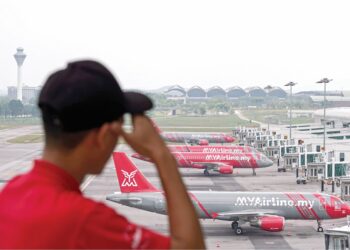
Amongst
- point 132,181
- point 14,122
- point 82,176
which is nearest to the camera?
point 82,176

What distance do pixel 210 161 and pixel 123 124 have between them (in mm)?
69568

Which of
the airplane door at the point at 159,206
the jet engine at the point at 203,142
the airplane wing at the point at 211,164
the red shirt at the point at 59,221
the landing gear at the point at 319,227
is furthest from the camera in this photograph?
the jet engine at the point at 203,142

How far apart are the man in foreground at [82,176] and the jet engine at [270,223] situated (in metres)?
38.0

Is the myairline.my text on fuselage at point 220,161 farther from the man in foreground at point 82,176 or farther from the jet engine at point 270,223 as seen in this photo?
the man in foreground at point 82,176

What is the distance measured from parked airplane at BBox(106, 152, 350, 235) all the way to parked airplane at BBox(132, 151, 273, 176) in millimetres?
28641

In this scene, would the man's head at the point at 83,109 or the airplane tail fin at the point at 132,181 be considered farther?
the airplane tail fin at the point at 132,181

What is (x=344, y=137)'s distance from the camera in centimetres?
10912

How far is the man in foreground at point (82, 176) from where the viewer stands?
278 cm

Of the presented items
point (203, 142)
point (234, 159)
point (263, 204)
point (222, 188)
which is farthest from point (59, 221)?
point (203, 142)

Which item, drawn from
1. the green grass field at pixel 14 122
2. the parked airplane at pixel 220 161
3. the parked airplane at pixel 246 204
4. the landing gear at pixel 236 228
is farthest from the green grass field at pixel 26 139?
the landing gear at pixel 236 228

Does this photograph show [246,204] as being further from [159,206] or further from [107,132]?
[107,132]

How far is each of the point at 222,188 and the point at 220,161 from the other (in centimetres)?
1069

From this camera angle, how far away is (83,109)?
2979 mm

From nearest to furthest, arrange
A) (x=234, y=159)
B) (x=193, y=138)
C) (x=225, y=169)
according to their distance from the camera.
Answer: (x=225, y=169), (x=234, y=159), (x=193, y=138)
